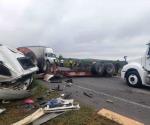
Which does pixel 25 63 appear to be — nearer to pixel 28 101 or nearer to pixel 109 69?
pixel 28 101

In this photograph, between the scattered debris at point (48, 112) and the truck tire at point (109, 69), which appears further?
the truck tire at point (109, 69)

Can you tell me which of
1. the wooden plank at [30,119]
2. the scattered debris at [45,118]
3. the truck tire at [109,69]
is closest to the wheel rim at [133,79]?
the truck tire at [109,69]

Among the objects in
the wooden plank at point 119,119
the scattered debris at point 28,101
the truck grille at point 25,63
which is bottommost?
the wooden plank at point 119,119

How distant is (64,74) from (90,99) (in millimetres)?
8462

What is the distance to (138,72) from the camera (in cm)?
1683

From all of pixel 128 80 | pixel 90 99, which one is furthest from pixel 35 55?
pixel 90 99

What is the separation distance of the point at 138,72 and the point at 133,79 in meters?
0.47

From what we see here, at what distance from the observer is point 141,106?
35.6 feet

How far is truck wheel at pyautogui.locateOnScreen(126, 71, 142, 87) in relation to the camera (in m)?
16.8

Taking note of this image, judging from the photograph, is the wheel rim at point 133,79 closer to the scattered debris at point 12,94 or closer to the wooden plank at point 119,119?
the scattered debris at point 12,94

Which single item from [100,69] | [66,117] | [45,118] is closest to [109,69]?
[100,69]

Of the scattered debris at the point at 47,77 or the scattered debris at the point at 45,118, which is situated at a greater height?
the scattered debris at the point at 47,77

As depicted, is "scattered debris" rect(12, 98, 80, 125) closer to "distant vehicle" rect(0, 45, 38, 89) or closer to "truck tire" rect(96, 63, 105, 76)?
"distant vehicle" rect(0, 45, 38, 89)

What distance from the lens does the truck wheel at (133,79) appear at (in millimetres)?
16798
